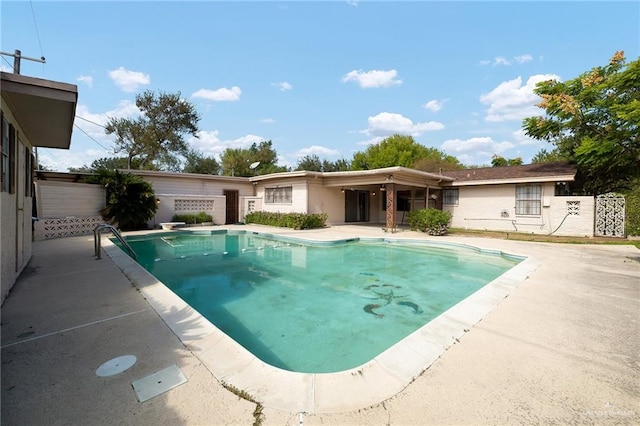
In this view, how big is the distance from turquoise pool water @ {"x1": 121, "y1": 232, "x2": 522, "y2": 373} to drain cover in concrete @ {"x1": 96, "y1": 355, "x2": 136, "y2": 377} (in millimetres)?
1383

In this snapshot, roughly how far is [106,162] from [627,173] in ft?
133

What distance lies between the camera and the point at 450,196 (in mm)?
16219

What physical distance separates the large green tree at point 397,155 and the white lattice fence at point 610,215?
2206 cm

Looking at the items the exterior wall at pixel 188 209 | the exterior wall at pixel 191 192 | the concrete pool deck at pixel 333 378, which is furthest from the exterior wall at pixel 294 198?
the concrete pool deck at pixel 333 378

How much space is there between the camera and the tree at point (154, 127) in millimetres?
23359

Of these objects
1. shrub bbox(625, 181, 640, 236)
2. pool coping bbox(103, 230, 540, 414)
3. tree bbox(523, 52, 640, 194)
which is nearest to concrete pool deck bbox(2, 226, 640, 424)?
pool coping bbox(103, 230, 540, 414)

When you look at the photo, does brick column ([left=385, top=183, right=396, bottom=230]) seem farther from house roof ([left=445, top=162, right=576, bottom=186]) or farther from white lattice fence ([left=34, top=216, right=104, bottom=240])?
white lattice fence ([left=34, top=216, right=104, bottom=240])

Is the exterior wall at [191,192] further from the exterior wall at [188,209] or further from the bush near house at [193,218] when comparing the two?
the bush near house at [193,218]

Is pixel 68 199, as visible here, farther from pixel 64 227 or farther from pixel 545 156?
pixel 545 156

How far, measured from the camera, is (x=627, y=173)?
12.6 metres

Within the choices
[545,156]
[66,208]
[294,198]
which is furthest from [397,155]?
[66,208]

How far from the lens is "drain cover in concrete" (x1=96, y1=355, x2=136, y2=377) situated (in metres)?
2.13

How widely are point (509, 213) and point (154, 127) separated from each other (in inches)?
1061

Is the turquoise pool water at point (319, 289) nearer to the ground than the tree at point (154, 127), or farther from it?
nearer to the ground
